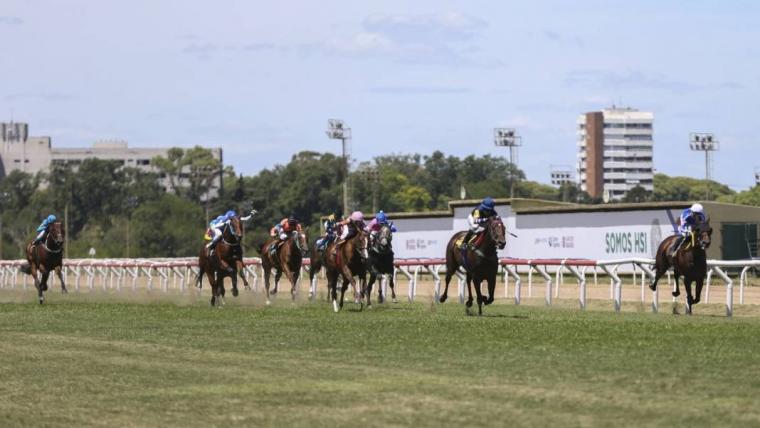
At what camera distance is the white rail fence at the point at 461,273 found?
28.9 m

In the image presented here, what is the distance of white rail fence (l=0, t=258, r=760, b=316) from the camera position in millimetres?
28859

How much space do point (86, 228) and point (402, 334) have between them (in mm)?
129763

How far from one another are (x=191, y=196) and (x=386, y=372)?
15195cm

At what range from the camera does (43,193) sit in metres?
153

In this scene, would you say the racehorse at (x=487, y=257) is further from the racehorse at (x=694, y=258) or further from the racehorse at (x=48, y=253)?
the racehorse at (x=48, y=253)

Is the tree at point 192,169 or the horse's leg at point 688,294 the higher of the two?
the tree at point 192,169

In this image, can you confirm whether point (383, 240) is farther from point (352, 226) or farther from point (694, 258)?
point (694, 258)

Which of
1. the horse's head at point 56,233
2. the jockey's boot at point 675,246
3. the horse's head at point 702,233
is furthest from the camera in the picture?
the horse's head at point 56,233

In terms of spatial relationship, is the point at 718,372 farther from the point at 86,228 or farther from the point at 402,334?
the point at 86,228

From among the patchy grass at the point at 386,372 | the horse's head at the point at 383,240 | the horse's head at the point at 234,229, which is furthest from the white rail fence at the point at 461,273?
the patchy grass at the point at 386,372

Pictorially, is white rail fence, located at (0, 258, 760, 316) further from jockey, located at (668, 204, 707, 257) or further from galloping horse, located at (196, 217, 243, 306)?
galloping horse, located at (196, 217, 243, 306)

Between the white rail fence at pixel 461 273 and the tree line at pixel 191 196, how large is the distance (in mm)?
47238

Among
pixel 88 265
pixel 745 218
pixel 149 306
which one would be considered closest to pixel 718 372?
pixel 149 306

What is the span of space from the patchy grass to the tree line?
312 ft
